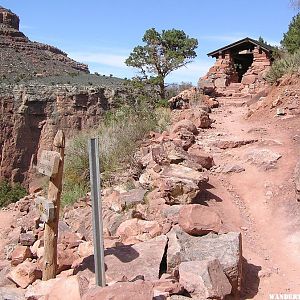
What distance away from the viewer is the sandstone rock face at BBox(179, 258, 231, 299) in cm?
418

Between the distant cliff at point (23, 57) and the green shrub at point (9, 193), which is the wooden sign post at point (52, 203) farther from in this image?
the distant cliff at point (23, 57)

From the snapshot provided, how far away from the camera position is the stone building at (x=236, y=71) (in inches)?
734

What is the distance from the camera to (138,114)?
13242 mm

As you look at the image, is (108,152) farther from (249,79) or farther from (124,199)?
(249,79)

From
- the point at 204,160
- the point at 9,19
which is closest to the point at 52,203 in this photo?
the point at 204,160

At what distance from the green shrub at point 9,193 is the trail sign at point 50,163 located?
55.5 ft

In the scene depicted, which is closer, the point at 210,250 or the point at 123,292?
the point at 123,292

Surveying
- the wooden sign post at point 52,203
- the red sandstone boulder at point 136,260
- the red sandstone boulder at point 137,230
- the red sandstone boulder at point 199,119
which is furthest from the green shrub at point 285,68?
the wooden sign post at point 52,203

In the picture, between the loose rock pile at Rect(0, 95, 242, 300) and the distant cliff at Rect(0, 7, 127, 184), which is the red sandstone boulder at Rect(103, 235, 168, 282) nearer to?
the loose rock pile at Rect(0, 95, 242, 300)

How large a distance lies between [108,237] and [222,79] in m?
15.0

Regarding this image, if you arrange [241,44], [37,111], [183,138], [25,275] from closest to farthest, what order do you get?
1. [25,275]
2. [183,138]
3. [241,44]
4. [37,111]

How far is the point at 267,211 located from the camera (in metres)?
6.59

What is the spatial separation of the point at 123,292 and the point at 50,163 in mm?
1592

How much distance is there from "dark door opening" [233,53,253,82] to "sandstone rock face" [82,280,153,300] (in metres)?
18.8
